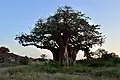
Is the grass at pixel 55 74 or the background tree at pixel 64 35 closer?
the grass at pixel 55 74

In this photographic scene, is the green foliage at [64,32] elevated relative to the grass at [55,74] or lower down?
elevated

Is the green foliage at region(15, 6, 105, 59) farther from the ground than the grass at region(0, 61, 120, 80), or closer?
farther from the ground

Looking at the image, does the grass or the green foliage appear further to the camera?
the green foliage

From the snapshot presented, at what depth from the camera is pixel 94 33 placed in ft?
154

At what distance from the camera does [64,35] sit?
152ft

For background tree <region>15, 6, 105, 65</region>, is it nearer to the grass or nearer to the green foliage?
the green foliage

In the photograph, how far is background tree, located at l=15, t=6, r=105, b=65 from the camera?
44.6 metres

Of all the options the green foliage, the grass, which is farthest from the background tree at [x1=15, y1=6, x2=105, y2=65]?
the grass

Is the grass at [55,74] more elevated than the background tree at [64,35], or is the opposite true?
the background tree at [64,35]

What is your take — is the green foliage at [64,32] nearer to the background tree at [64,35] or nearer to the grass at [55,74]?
the background tree at [64,35]

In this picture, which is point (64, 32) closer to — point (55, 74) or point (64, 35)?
point (64, 35)

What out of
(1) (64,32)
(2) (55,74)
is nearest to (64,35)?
(1) (64,32)

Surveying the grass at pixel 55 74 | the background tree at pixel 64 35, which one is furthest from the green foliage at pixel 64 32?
the grass at pixel 55 74

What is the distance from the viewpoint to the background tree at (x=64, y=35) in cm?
4459
